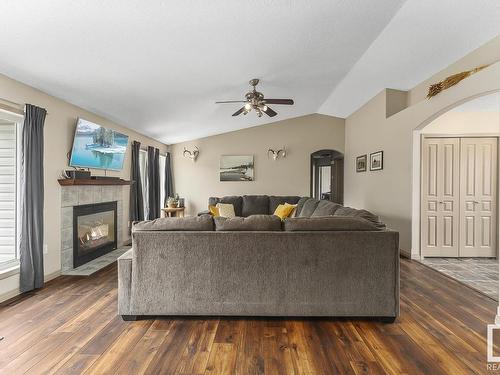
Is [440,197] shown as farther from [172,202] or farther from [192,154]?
[192,154]

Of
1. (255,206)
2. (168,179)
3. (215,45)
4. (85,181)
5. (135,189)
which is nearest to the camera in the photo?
(215,45)

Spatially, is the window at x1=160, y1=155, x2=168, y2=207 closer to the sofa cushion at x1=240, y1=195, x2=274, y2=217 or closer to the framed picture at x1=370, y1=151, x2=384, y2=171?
the sofa cushion at x1=240, y1=195, x2=274, y2=217

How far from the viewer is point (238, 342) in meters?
2.15

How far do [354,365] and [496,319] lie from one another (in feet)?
5.15

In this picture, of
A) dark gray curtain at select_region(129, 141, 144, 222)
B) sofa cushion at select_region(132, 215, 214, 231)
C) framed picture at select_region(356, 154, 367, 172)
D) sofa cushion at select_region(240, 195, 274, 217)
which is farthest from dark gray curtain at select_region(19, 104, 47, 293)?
framed picture at select_region(356, 154, 367, 172)

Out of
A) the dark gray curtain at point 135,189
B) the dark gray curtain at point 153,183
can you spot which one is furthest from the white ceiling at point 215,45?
the dark gray curtain at point 153,183

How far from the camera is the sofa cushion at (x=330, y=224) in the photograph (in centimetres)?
248

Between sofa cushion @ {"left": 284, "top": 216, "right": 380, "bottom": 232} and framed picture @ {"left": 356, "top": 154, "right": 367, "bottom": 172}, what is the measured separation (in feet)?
13.4

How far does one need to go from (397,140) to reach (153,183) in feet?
16.8

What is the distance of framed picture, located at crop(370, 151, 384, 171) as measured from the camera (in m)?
5.41

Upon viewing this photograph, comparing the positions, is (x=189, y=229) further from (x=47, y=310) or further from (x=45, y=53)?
(x=45, y=53)

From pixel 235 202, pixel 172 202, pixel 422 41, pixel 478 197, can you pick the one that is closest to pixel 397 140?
pixel 478 197

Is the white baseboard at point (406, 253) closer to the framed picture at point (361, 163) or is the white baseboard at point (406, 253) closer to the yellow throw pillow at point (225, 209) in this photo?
the framed picture at point (361, 163)

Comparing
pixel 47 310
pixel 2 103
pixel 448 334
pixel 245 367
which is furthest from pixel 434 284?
pixel 2 103
